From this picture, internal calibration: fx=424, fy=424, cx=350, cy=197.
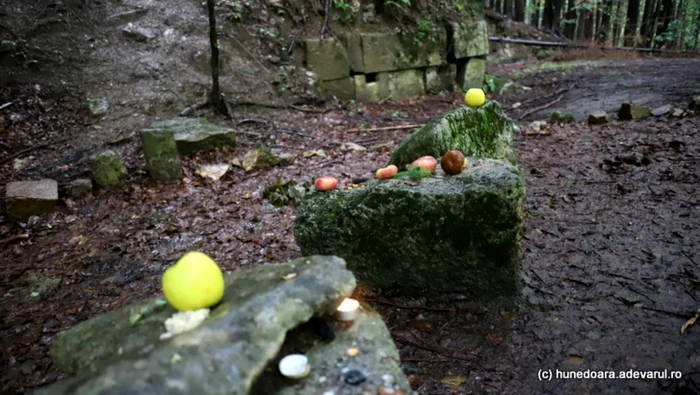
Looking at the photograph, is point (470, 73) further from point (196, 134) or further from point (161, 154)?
point (161, 154)

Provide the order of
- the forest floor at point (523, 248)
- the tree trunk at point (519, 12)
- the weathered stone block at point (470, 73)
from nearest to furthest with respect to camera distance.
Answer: the forest floor at point (523, 248)
the weathered stone block at point (470, 73)
the tree trunk at point (519, 12)

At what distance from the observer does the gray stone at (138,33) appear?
7.73 metres

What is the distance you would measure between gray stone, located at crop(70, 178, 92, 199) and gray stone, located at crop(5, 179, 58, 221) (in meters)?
0.19

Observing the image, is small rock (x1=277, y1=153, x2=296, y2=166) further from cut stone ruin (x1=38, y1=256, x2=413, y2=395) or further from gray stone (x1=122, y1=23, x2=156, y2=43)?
cut stone ruin (x1=38, y1=256, x2=413, y2=395)

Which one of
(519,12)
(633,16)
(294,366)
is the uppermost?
(519,12)

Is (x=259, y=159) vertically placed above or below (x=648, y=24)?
below

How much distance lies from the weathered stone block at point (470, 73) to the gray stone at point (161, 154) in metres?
7.94

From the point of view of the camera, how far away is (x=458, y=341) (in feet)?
9.37

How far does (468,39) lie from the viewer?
35.3 ft

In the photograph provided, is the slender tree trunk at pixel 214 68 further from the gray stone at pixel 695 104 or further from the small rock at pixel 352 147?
the gray stone at pixel 695 104

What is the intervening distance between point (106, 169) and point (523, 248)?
15.8 ft

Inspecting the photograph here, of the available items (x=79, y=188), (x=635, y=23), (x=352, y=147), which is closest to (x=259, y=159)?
(x=352, y=147)

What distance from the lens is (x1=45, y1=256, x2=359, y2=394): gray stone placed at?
1239 millimetres

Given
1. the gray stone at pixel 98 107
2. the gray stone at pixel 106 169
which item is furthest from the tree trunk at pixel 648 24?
the gray stone at pixel 106 169
